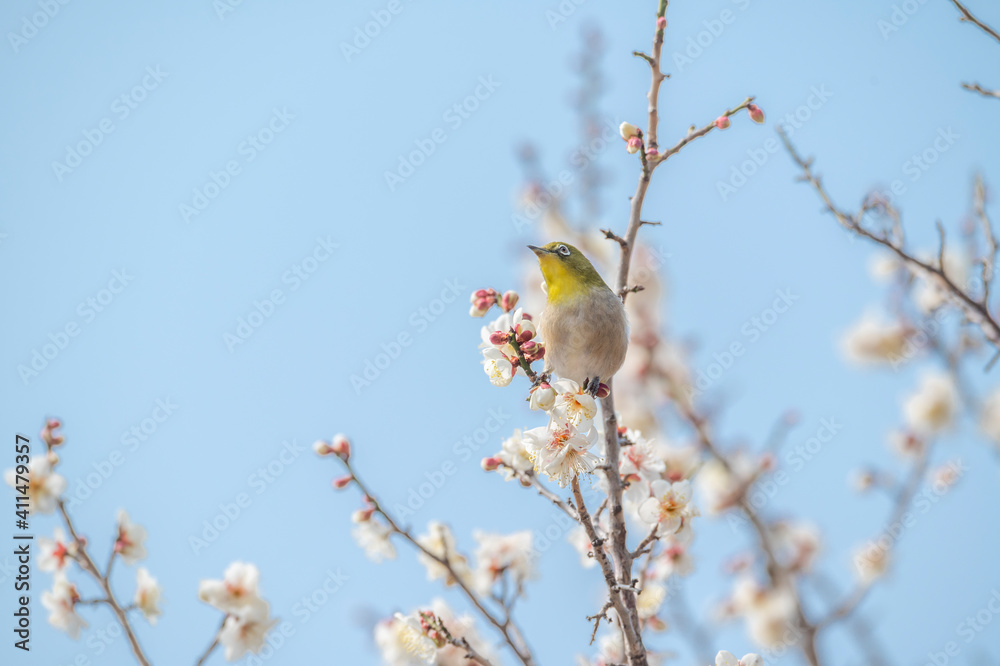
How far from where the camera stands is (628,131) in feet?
9.43

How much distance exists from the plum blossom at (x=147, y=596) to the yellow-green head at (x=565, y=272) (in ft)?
8.46

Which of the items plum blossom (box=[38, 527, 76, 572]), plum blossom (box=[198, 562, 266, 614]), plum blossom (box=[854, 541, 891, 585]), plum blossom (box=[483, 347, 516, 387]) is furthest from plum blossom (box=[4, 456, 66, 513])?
plum blossom (box=[854, 541, 891, 585])

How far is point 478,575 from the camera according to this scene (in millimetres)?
3986

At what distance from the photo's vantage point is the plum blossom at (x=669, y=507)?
320cm

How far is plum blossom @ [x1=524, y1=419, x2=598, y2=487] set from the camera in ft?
8.84

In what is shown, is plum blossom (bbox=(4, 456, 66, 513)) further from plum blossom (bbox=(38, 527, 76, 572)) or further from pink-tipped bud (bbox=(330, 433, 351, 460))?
pink-tipped bud (bbox=(330, 433, 351, 460))

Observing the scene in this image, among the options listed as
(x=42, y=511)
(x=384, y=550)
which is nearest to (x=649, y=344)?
(x=384, y=550)

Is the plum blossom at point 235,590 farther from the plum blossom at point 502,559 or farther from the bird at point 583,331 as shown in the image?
the bird at point 583,331

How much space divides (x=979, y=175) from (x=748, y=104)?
4.27 ft

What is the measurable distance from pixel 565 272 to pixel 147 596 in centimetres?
278

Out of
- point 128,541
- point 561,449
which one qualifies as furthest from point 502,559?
point 128,541

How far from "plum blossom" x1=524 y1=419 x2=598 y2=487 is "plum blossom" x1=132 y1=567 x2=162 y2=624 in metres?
2.33

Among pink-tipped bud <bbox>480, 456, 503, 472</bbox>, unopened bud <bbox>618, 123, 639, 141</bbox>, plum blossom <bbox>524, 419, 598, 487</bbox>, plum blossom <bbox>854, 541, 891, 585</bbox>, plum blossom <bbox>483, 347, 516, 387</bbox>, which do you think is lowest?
plum blossom <bbox>854, 541, 891, 585</bbox>

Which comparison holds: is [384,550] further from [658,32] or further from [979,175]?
[979,175]
